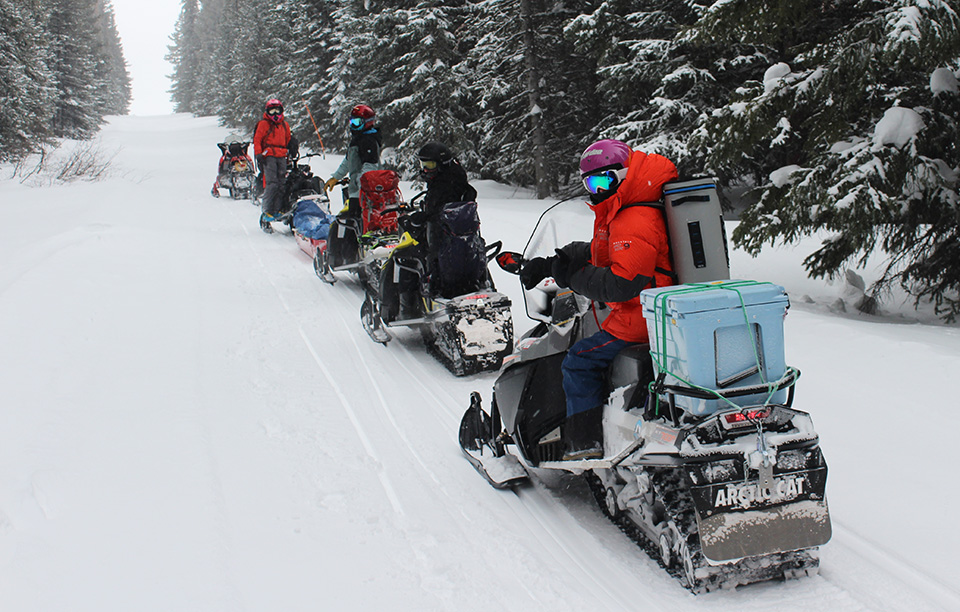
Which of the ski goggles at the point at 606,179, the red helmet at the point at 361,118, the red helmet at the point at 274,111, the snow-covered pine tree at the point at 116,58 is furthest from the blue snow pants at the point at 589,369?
the snow-covered pine tree at the point at 116,58

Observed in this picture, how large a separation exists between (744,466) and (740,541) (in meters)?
0.27

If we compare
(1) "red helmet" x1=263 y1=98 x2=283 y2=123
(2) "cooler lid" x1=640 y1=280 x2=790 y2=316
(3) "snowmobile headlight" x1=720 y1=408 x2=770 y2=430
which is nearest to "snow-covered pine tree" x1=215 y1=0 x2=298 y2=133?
(1) "red helmet" x1=263 y1=98 x2=283 y2=123

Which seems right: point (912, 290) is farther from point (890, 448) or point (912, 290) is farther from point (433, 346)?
point (433, 346)

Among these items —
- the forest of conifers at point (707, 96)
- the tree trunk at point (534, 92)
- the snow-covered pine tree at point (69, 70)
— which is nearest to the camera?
the forest of conifers at point (707, 96)

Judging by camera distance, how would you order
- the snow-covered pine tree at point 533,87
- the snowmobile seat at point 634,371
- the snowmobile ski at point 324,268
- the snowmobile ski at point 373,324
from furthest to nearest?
the snow-covered pine tree at point 533,87 < the snowmobile ski at point 324,268 < the snowmobile ski at point 373,324 < the snowmobile seat at point 634,371

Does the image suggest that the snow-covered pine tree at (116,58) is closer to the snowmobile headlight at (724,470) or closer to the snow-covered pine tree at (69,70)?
the snow-covered pine tree at (69,70)

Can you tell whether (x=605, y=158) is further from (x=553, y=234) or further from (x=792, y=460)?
(x=792, y=460)

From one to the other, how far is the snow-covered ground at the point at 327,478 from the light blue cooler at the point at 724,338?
0.85 metres

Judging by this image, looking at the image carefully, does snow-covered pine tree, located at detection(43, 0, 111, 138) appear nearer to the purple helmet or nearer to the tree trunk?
the tree trunk

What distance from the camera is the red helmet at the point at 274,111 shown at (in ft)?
38.9

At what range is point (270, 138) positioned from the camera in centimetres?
1212

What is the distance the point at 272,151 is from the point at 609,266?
10398mm

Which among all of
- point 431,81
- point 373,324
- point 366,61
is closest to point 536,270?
point 373,324

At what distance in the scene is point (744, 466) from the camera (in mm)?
2545
